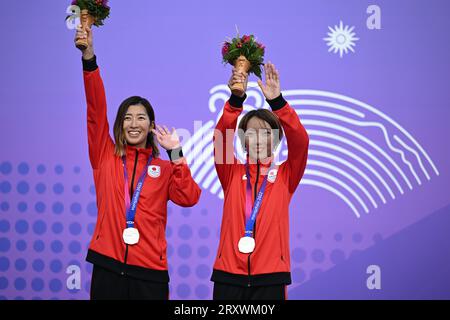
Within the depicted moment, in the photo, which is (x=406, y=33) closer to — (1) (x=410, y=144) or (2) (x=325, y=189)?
(1) (x=410, y=144)

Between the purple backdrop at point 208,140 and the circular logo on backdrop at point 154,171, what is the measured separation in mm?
1053

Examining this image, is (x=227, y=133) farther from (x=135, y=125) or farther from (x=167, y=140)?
(x=135, y=125)

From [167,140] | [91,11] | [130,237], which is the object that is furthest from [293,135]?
[91,11]

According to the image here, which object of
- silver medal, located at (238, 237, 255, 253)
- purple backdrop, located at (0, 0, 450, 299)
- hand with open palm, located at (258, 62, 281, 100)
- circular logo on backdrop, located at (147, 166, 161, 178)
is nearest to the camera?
silver medal, located at (238, 237, 255, 253)

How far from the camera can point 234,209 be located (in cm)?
332

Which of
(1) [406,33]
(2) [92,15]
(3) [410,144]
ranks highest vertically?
(1) [406,33]

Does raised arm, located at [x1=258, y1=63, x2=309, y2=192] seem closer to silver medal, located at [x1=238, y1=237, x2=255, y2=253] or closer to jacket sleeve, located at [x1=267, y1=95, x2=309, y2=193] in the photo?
jacket sleeve, located at [x1=267, y1=95, x2=309, y2=193]

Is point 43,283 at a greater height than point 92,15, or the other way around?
point 92,15

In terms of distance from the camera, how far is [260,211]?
3.30m

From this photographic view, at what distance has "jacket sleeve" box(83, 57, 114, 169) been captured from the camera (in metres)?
3.40

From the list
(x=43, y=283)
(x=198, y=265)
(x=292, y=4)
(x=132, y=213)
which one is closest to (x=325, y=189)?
(x=198, y=265)

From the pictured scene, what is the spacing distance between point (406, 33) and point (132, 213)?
236 cm

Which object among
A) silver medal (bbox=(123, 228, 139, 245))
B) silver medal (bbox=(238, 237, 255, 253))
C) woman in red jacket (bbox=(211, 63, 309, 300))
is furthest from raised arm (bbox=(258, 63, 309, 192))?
silver medal (bbox=(123, 228, 139, 245))

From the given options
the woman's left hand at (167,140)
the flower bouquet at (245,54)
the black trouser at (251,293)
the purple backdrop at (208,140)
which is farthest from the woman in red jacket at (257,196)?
the purple backdrop at (208,140)
